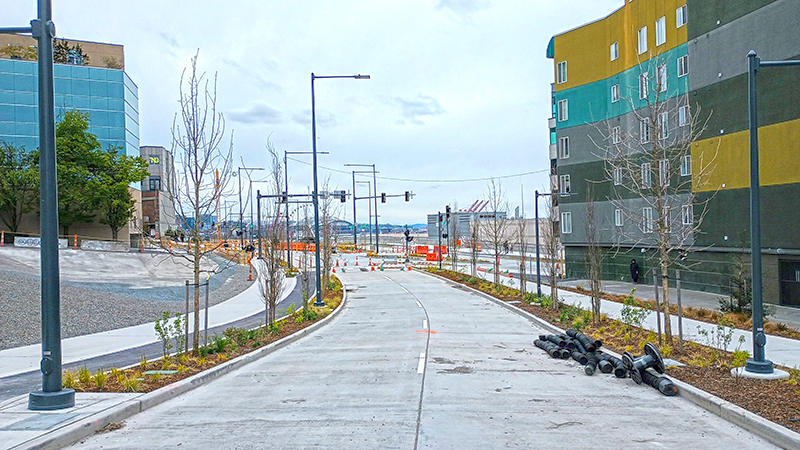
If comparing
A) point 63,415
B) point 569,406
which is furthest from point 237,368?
point 569,406

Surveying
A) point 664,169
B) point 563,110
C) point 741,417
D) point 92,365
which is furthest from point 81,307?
point 563,110

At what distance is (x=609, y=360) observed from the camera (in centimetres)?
1173

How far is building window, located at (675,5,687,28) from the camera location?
98.8ft

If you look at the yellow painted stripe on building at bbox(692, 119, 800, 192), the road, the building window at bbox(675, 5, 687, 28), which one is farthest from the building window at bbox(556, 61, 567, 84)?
the road

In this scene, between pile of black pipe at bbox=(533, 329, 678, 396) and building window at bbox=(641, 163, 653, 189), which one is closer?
pile of black pipe at bbox=(533, 329, 678, 396)

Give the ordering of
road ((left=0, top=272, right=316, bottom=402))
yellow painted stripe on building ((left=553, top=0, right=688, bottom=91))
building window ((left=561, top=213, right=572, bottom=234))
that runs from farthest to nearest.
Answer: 1. building window ((left=561, top=213, right=572, bottom=234))
2. yellow painted stripe on building ((left=553, top=0, right=688, bottom=91))
3. road ((left=0, top=272, right=316, bottom=402))

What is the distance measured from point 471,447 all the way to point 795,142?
22108mm

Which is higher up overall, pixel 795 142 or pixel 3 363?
pixel 795 142

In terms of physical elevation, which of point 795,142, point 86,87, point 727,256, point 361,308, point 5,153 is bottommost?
point 361,308

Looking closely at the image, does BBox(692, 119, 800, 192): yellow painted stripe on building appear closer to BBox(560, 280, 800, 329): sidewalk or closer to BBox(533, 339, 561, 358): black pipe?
BBox(560, 280, 800, 329): sidewalk

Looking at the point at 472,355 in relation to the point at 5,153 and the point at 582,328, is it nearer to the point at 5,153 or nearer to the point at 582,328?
the point at 582,328

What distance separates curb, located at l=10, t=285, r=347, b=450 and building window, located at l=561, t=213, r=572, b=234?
2968 cm

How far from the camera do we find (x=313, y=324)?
19.1 metres

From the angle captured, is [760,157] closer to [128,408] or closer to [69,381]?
[128,408]
